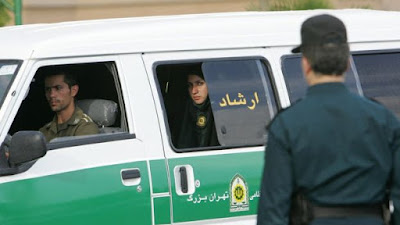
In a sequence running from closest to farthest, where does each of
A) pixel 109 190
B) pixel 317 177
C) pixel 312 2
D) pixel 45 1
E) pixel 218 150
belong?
pixel 317 177 < pixel 109 190 < pixel 218 150 < pixel 312 2 < pixel 45 1

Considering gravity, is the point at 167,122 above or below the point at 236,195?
above

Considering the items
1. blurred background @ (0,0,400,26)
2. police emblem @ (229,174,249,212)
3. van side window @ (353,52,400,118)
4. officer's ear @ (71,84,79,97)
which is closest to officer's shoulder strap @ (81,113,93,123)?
officer's ear @ (71,84,79,97)

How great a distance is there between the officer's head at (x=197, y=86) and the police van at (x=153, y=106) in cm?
5

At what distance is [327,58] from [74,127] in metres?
2.79

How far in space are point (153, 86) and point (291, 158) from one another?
2.54m

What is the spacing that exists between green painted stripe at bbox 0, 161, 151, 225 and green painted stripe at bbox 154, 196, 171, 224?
5 cm

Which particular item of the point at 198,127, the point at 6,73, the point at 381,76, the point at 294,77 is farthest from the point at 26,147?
the point at 381,76

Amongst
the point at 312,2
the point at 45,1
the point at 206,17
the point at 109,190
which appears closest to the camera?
the point at 109,190

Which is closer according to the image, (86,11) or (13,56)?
Answer: (13,56)

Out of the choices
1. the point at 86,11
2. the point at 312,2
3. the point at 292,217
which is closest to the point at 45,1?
the point at 86,11

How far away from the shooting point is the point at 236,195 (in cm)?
659

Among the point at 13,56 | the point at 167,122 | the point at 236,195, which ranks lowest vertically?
the point at 236,195

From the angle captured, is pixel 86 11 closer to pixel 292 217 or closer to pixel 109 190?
pixel 109 190

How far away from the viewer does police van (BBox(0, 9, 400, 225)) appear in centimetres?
617
